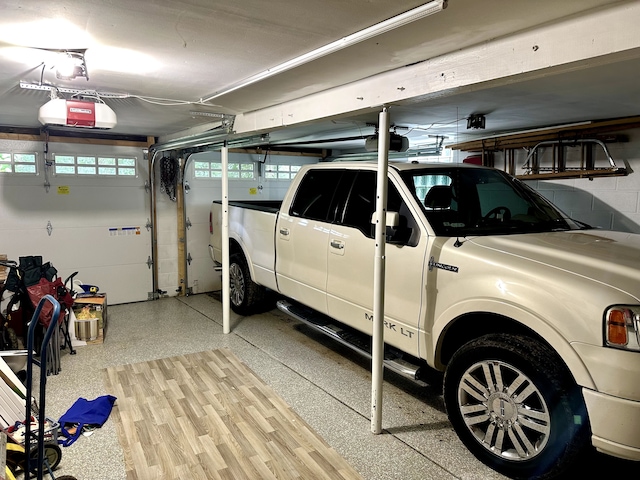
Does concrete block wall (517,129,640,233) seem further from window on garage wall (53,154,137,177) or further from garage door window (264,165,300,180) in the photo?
window on garage wall (53,154,137,177)

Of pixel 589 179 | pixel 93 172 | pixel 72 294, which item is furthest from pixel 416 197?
pixel 93 172

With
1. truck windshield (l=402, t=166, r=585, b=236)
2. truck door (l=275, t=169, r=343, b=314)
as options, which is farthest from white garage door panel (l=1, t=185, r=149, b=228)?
truck windshield (l=402, t=166, r=585, b=236)

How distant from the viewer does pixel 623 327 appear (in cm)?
210

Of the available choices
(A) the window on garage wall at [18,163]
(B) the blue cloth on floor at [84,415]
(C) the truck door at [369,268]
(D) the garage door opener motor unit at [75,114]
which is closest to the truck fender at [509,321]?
(C) the truck door at [369,268]

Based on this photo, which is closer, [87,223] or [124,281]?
[87,223]

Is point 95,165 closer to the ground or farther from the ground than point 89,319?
farther from the ground

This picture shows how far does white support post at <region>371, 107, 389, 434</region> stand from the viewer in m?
2.91

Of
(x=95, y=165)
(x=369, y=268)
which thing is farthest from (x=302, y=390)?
(x=95, y=165)

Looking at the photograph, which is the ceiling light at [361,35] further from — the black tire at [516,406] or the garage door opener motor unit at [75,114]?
the black tire at [516,406]

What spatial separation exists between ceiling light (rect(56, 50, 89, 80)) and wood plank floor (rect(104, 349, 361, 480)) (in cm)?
238

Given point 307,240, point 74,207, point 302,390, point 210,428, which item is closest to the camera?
point 210,428

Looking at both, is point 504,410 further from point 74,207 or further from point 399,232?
point 74,207

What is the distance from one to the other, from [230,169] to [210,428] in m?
5.15

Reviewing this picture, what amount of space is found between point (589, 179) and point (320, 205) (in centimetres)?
295
